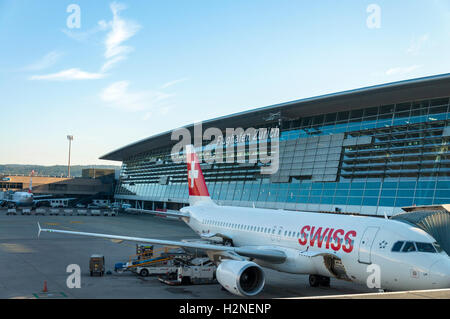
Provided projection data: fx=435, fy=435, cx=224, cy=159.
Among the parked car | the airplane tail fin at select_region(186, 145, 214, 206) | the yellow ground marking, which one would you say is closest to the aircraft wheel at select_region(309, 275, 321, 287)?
the parked car

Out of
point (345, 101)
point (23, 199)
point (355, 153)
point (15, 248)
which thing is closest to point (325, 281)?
point (15, 248)

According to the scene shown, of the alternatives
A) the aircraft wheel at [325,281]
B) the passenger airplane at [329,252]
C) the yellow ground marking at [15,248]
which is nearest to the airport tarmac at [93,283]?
the yellow ground marking at [15,248]

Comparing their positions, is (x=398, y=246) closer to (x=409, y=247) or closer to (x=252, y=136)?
(x=409, y=247)

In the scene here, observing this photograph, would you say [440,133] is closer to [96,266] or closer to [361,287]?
[361,287]

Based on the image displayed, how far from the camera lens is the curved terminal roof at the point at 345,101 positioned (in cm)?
3912

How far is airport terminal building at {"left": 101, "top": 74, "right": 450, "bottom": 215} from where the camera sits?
39.6 meters

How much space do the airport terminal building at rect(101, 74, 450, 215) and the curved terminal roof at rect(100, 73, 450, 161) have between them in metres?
0.09

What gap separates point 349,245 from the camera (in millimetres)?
17906

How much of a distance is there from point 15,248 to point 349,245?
2692 cm

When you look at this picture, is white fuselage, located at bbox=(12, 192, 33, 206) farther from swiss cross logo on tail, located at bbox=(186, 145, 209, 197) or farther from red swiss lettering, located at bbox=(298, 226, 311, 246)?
red swiss lettering, located at bbox=(298, 226, 311, 246)

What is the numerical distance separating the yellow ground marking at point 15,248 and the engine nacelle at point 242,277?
825 inches
